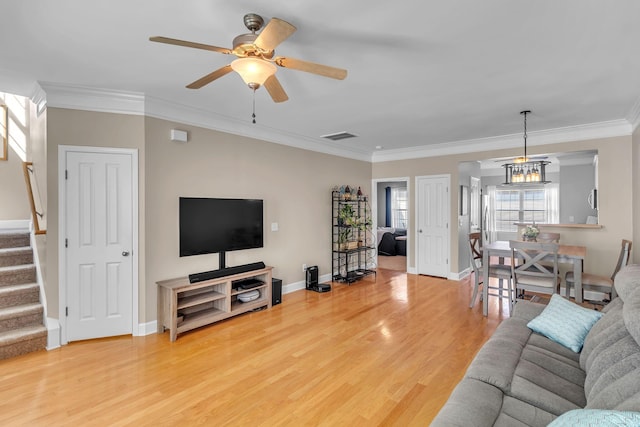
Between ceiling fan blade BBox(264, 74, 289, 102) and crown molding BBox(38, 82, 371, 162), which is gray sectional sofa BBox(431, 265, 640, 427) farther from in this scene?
crown molding BBox(38, 82, 371, 162)

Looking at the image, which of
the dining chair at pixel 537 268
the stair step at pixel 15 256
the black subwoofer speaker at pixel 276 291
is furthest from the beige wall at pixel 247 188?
the dining chair at pixel 537 268

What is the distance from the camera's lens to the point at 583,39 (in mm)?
2287

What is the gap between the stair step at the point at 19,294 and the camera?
335cm

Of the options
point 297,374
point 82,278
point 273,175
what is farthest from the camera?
point 273,175

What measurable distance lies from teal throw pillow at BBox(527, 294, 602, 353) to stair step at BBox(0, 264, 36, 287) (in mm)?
4933

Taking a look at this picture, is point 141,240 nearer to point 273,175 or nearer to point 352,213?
point 273,175

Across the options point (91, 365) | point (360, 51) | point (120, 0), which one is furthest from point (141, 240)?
point (360, 51)

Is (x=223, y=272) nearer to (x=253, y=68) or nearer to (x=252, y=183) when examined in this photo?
→ (x=252, y=183)

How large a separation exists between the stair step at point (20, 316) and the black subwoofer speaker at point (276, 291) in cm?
248

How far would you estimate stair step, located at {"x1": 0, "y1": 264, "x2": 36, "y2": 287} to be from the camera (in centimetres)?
350

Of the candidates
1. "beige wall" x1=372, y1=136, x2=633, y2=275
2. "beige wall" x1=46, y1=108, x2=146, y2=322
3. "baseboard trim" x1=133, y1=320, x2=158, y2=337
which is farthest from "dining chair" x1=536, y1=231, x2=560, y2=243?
"beige wall" x1=46, y1=108, x2=146, y2=322

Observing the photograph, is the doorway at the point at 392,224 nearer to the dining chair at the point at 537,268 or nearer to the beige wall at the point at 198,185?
the beige wall at the point at 198,185

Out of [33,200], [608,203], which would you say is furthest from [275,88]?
[608,203]

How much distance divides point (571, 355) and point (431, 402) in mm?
950
